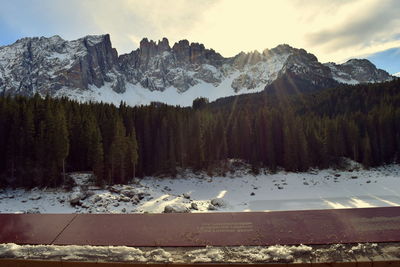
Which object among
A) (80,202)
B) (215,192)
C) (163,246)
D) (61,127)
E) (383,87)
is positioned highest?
(383,87)

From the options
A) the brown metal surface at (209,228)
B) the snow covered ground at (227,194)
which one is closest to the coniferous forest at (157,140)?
the snow covered ground at (227,194)

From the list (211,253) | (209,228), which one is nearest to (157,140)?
(209,228)

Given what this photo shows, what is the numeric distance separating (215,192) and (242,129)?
946 inches

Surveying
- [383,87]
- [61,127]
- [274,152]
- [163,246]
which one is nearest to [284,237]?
[163,246]

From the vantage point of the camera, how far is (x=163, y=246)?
15.9 ft

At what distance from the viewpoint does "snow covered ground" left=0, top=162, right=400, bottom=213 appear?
30.1 metres

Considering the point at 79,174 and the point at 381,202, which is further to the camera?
the point at 79,174

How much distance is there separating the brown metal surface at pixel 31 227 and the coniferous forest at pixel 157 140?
35898 millimetres

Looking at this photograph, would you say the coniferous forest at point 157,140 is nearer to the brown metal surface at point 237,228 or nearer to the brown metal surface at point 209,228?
the brown metal surface at point 209,228

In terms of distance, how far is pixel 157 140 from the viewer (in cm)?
6003

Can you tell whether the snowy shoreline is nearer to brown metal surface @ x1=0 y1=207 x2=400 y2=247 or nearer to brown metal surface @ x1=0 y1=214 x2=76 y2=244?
brown metal surface @ x1=0 y1=207 x2=400 y2=247

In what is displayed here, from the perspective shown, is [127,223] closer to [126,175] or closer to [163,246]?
[163,246]

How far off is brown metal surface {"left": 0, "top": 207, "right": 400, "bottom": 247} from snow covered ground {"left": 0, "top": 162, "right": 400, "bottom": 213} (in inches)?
772

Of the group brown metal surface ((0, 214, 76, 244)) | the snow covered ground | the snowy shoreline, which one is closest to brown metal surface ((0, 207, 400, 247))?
brown metal surface ((0, 214, 76, 244))
